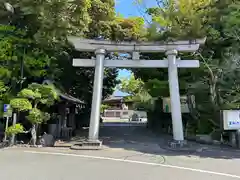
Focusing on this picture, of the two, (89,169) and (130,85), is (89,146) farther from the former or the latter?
(130,85)

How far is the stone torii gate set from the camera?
40.2 ft

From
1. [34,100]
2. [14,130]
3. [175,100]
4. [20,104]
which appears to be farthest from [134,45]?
[14,130]

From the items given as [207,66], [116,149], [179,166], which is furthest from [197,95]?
[179,166]

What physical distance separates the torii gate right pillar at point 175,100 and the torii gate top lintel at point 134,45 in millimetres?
377

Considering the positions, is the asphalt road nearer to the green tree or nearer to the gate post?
the gate post

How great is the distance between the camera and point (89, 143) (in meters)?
11.7

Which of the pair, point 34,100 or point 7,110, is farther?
point 34,100

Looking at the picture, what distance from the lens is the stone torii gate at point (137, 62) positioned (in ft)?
40.2

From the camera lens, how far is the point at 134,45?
1309cm

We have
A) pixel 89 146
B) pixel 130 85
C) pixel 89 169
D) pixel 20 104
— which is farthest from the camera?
pixel 130 85

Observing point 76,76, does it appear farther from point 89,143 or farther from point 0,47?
point 89,143

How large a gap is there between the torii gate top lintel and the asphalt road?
4.75 metres

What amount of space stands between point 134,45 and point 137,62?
85cm

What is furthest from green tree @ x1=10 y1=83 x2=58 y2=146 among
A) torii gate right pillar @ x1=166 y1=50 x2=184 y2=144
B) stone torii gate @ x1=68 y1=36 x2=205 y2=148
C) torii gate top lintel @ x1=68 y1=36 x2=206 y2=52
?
torii gate right pillar @ x1=166 y1=50 x2=184 y2=144
